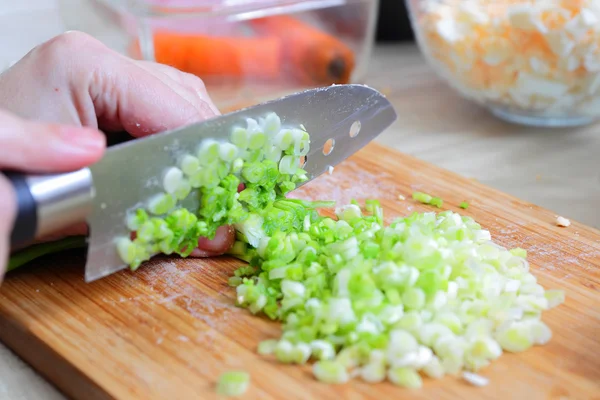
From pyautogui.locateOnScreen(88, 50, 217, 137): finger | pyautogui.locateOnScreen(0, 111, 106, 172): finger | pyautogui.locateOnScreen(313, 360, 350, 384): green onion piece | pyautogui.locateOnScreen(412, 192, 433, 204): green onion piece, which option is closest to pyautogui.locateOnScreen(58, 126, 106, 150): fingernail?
pyautogui.locateOnScreen(0, 111, 106, 172): finger

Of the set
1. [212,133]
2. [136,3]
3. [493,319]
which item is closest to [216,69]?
[136,3]

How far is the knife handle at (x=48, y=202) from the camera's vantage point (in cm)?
87

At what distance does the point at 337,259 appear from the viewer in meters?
1.03

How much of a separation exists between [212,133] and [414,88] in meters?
1.27

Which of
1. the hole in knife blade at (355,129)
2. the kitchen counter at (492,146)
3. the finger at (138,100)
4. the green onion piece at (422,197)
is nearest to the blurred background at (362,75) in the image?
the kitchen counter at (492,146)

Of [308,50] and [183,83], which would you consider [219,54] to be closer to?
[308,50]

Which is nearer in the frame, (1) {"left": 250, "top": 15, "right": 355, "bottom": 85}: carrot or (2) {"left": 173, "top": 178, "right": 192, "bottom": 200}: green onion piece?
(2) {"left": 173, "top": 178, "right": 192, "bottom": 200}: green onion piece

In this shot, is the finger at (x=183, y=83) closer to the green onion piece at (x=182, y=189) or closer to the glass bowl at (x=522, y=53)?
the green onion piece at (x=182, y=189)

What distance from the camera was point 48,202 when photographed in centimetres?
89

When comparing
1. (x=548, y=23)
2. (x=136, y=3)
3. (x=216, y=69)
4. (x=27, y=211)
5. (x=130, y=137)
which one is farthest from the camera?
(x=216, y=69)

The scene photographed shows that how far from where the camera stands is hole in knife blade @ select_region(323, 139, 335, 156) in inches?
49.4

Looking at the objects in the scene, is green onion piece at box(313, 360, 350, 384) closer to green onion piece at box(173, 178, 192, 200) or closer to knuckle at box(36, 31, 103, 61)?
green onion piece at box(173, 178, 192, 200)

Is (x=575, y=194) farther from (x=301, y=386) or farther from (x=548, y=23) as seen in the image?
(x=301, y=386)

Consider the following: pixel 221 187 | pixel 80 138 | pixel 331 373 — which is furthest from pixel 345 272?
pixel 80 138
